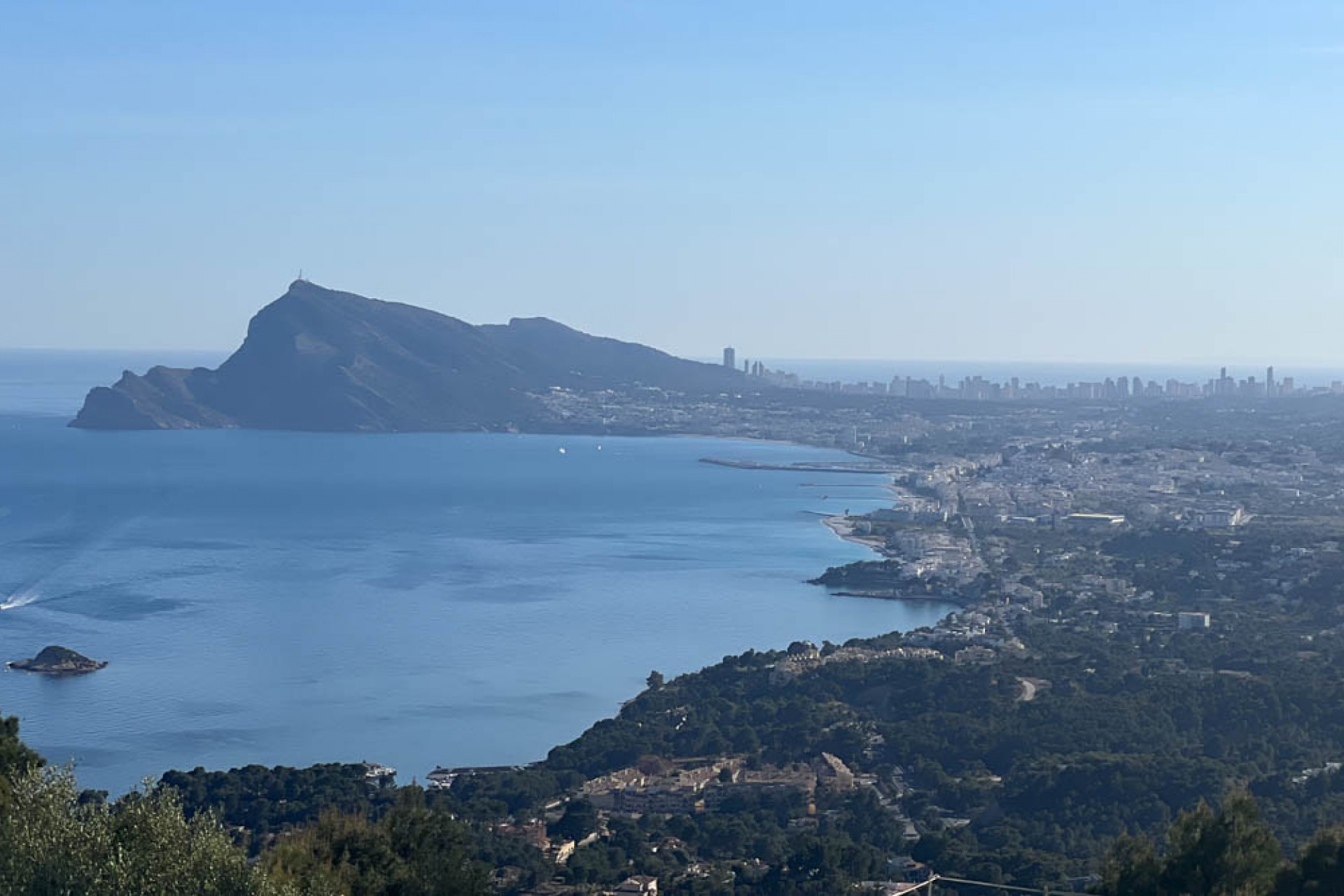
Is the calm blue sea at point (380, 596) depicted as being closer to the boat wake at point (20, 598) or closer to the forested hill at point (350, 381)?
the boat wake at point (20, 598)

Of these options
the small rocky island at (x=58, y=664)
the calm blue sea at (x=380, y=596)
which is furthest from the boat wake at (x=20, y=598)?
the small rocky island at (x=58, y=664)

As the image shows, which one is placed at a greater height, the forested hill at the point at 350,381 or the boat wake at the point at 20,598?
the forested hill at the point at 350,381

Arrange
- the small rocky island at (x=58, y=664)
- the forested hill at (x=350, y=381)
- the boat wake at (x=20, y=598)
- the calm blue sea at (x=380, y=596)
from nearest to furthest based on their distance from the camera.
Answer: the calm blue sea at (x=380, y=596), the small rocky island at (x=58, y=664), the boat wake at (x=20, y=598), the forested hill at (x=350, y=381)

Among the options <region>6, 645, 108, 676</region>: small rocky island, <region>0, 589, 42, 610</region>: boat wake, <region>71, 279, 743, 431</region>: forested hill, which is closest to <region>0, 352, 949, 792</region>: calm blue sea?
<region>0, 589, 42, 610</region>: boat wake

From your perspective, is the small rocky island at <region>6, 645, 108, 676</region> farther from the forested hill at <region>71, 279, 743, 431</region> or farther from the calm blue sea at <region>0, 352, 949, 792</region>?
the forested hill at <region>71, 279, 743, 431</region>

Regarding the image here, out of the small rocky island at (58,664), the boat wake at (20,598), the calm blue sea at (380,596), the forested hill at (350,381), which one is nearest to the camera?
the calm blue sea at (380,596)

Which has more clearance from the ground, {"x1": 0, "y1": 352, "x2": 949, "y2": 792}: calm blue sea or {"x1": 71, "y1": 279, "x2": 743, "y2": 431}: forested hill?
{"x1": 71, "y1": 279, "x2": 743, "y2": 431}: forested hill
